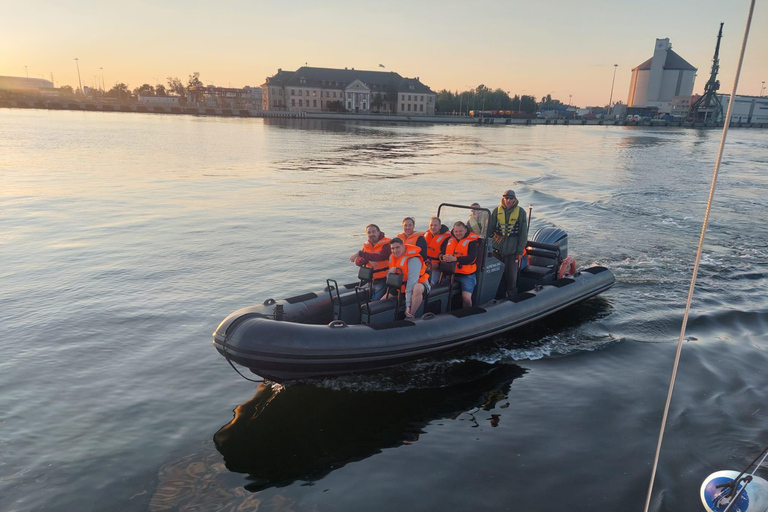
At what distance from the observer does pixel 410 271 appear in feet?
21.5

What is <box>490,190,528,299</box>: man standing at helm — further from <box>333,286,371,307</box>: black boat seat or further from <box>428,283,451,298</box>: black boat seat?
<box>333,286,371,307</box>: black boat seat

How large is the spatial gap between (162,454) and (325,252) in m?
7.75

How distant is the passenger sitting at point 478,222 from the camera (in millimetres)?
7160

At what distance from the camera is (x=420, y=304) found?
6738 mm

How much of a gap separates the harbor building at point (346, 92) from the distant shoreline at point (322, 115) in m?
4.39

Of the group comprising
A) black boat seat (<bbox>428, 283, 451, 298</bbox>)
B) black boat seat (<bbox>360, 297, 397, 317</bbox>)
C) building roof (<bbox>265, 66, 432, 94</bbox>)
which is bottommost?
black boat seat (<bbox>360, 297, 397, 317</bbox>)

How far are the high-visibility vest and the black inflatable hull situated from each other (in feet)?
5.08

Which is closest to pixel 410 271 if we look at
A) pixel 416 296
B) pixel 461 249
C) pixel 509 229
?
pixel 416 296

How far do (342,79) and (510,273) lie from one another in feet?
350

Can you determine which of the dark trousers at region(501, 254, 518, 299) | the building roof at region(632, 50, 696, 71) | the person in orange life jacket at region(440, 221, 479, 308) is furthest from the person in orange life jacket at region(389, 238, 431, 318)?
the building roof at region(632, 50, 696, 71)

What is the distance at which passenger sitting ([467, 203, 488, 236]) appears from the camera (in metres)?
7.16

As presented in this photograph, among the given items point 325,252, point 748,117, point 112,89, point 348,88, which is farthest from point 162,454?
point 112,89

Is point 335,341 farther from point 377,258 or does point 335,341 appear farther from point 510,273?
point 510,273

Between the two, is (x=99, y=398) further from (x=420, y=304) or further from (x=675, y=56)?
(x=675, y=56)
